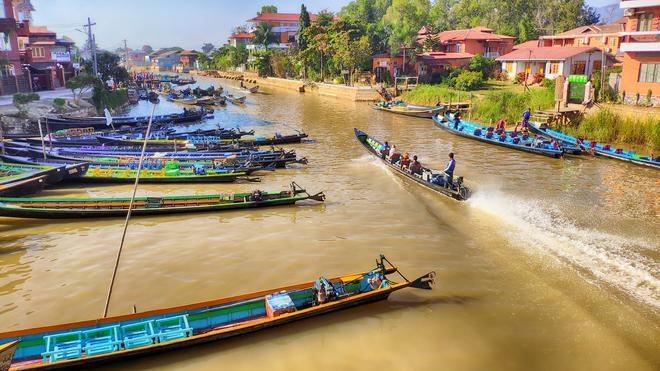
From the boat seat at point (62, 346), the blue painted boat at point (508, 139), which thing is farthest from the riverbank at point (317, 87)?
the boat seat at point (62, 346)

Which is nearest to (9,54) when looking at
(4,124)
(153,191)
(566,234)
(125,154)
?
(4,124)

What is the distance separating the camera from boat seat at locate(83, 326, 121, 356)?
8.37 m

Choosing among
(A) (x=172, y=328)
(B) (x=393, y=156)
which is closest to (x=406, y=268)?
(A) (x=172, y=328)

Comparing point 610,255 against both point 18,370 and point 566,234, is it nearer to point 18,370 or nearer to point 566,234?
point 566,234

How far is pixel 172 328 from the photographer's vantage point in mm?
9102

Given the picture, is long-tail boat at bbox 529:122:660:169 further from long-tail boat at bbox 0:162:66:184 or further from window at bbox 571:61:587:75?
long-tail boat at bbox 0:162:66:184

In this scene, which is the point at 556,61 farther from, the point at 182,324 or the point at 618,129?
the point at 182,324

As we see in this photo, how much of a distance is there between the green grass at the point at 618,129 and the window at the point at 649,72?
311 centimetres

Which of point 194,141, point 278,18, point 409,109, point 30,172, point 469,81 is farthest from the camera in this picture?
point 278,18

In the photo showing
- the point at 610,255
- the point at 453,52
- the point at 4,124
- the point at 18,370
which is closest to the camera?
the point at 18,370

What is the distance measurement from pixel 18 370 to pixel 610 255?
46.0 feet

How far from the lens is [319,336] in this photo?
969 cm

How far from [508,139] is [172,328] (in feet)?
73.5

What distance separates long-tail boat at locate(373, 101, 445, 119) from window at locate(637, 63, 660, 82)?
13.9 m
